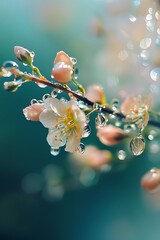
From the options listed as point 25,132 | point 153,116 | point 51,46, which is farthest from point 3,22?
point 153,116

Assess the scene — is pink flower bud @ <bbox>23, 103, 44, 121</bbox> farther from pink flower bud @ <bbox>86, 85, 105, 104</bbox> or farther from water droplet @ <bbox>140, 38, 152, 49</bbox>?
water droplet @ <bbox>140, 38, 152, 49</bbox>

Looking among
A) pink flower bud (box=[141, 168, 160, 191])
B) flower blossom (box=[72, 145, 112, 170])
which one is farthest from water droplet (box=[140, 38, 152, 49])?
pink flower bud (box=[141, 168, 160, 191])

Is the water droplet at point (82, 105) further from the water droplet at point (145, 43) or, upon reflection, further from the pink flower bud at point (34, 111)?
the water droplet at point (145, 43)

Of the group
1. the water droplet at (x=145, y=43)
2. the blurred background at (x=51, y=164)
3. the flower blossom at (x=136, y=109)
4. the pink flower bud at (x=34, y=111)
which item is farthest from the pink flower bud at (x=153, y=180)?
the blurred background at (x=51, y=164)

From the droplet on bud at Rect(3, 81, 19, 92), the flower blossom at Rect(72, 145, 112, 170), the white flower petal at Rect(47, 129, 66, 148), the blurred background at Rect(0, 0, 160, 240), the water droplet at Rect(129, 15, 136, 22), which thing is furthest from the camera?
the blurred background at Rect(0, 0, 160, 240)

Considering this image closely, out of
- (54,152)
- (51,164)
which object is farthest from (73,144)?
(51,164)

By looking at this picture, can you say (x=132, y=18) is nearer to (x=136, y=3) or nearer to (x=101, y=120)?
(x=136, y=3)
